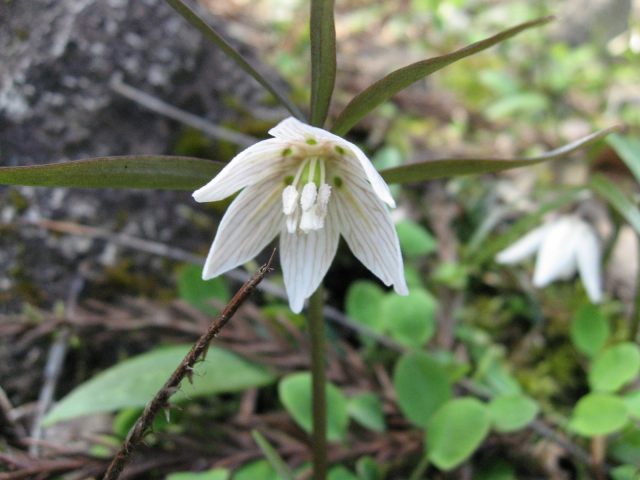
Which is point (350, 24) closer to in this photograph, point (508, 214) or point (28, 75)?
point (508, 214)

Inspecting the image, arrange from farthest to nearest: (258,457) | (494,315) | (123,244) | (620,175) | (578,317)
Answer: (620,175) < (494,315) < (123,244) < (578,317) < (258,457)

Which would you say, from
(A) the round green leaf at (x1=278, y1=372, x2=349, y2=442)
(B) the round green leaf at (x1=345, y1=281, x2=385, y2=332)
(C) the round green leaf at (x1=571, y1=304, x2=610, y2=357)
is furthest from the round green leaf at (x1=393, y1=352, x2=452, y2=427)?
(C) the round green leaf at (x1=571, y1=304, x2=610, y2=357)

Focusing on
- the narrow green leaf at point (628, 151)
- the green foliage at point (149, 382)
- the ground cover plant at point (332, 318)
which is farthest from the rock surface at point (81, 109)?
the narrow green leaf at point (628, 151)

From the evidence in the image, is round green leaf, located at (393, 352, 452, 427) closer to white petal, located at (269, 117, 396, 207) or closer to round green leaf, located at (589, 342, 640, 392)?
round green leaf, located at (589, 342, 640, 392)

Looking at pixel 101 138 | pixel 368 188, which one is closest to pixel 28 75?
pixel 101 138

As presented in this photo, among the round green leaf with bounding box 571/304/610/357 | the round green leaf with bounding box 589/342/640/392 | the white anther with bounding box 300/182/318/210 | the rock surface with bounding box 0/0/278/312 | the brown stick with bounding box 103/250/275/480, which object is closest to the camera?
the brown stick with bounding box 103/250/275/480

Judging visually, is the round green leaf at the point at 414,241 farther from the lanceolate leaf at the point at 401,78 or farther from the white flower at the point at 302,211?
the lanceolate leaf at the point at 401,78
